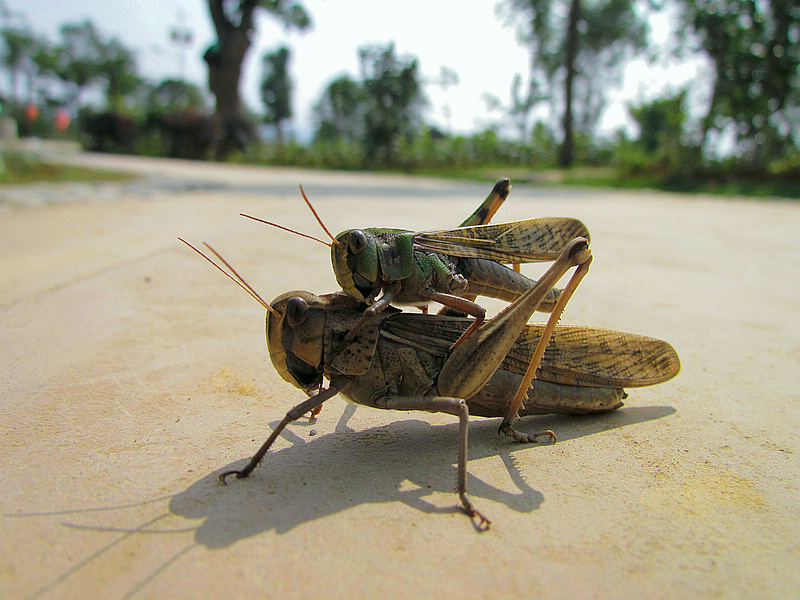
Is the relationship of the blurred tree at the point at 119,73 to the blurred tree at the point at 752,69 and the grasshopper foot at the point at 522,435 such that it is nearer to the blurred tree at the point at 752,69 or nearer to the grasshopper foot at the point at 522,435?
the blurred tree at the point at 752,69

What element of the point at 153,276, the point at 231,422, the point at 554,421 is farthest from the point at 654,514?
the point at 153,276

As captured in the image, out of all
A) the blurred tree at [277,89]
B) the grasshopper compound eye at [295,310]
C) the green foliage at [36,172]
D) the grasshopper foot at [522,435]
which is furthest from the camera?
the blurred tree at [277,89]

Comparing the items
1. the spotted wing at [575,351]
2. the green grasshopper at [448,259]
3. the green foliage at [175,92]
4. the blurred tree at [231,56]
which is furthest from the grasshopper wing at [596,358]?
the green foliage at [175,92]

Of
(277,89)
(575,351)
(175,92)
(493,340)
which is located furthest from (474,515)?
(175,92)

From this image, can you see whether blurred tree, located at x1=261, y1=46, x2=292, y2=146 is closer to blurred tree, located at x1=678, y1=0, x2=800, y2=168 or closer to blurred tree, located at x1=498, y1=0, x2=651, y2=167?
blurred tree, located at x1=498, y1=0, x2=651, y2=167

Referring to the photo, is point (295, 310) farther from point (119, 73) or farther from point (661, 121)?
point (119, 73)
